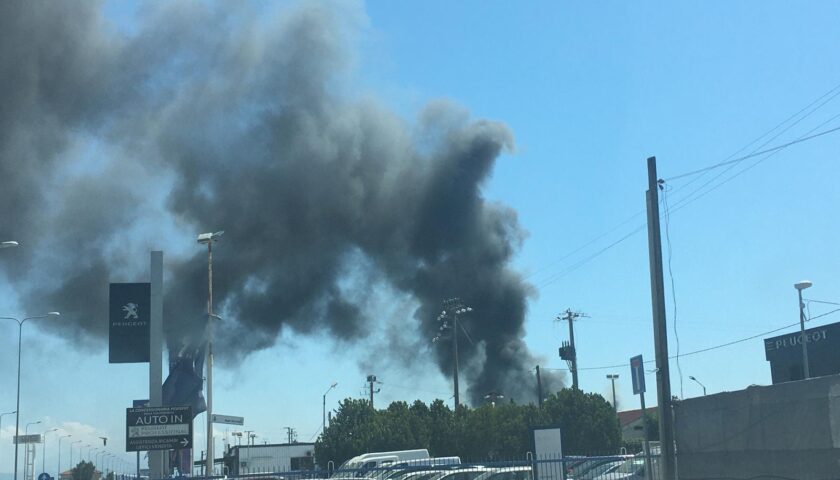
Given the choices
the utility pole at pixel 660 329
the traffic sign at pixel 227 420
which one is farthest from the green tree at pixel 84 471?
the utility pole at pixel 660 329

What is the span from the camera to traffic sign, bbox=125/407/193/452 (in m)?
23.5

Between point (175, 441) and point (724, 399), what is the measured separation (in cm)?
1384

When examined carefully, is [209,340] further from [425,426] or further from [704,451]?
[425,426]

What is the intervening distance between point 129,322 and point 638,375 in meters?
14.3

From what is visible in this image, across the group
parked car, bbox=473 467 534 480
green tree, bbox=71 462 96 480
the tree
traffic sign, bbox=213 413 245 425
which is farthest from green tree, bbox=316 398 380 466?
green tree, bbox=71 462 96 480

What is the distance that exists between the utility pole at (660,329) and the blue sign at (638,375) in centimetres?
97

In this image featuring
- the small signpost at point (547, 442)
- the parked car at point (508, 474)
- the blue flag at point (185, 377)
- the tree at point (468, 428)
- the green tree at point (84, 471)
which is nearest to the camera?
the parked car at point (508, 474)

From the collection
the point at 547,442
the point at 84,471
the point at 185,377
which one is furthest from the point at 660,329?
the point at 84,471

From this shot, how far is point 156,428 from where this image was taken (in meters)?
23.7

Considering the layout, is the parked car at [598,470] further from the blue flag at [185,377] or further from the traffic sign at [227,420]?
the blue flag at [185,377]

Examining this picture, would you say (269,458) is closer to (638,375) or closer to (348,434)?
(348,434)

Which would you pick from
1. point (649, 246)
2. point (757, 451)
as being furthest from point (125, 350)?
point (757, 451)

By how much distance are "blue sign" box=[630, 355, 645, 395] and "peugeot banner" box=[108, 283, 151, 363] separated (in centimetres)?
1366

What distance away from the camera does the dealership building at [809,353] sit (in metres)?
44.1
